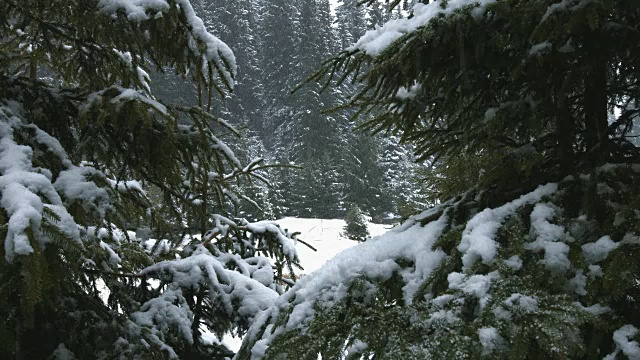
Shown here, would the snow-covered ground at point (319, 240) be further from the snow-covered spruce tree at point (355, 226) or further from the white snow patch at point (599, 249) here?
the white snow patch at point (599, 249)

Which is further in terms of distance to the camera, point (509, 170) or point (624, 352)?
point (509, 170)

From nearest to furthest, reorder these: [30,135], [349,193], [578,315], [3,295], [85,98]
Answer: [578,315] → [3,295] → [30,135] → [85,98] → [349,193]

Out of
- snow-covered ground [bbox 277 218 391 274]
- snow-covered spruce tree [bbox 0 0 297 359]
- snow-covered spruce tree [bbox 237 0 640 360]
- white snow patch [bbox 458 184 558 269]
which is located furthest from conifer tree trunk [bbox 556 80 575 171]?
snow-covered ground [bbox 277 218 391 274]

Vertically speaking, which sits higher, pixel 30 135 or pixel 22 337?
pixel 30 135

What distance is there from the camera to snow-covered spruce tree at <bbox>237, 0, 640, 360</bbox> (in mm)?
1323

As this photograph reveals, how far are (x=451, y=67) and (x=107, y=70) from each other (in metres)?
2.71

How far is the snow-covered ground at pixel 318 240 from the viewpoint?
57.8 ft

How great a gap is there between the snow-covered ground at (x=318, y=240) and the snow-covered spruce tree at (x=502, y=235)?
12.2m

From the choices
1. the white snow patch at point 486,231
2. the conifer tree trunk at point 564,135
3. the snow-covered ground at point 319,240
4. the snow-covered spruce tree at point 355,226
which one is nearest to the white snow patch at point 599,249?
the white snow patch at point 486,231

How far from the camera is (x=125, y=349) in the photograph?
252 centimetres

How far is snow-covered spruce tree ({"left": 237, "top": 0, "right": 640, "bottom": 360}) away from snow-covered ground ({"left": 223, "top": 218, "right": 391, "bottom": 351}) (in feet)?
40.1

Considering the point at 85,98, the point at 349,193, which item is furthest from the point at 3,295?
the point at 349,193

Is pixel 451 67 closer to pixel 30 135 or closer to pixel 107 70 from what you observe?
pixel 30 135

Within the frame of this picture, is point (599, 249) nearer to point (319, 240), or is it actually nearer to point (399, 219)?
point (399, 219)
